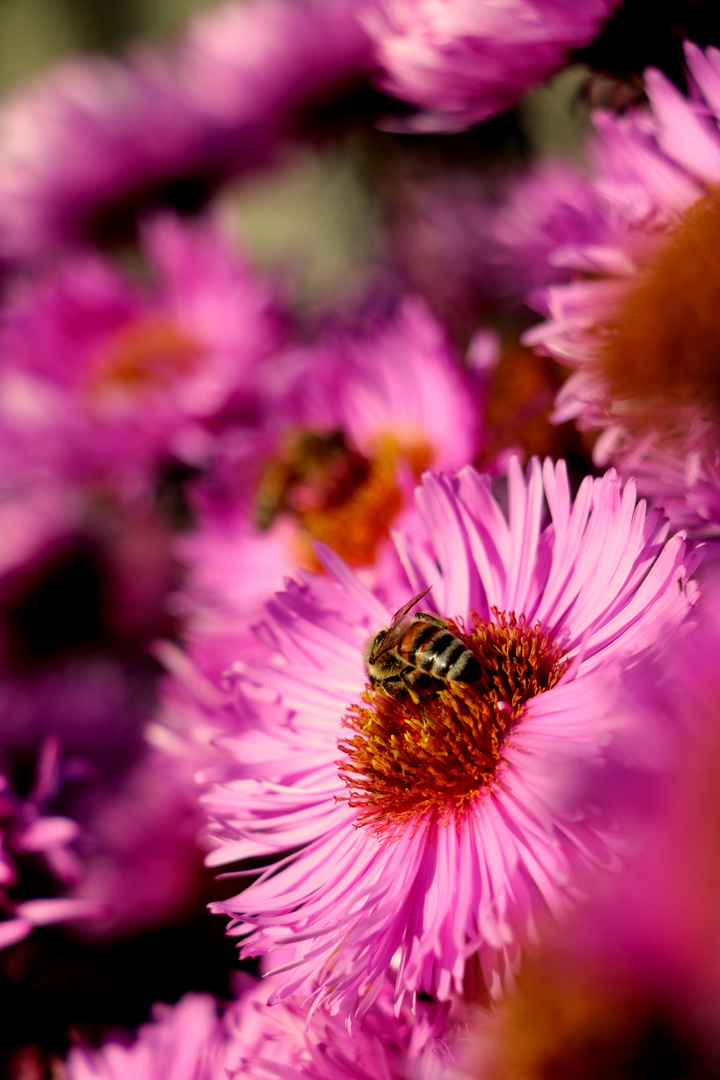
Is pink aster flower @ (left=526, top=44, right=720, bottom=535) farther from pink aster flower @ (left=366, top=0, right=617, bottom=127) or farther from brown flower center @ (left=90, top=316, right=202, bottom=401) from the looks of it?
brown flower center @ (left=90, top=316, right=202, bottom=401)

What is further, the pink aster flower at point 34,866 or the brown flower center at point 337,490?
the brown flower center at point 337,490

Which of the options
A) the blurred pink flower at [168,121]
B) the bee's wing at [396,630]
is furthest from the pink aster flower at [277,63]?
the bee's wing at [396,630]

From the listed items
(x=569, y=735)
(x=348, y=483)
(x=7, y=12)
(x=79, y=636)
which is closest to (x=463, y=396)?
(x=348, y=483)

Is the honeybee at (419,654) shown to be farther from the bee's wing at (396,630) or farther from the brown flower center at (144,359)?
the brown flower center at (144,359)

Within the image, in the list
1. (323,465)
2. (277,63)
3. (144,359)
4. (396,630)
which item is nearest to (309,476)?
(323,465)

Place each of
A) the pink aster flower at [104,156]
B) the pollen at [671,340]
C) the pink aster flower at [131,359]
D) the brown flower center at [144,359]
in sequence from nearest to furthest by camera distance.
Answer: the pollen at [671,340]
the pink aster flower at [131,359]
the brown flower center at [144,359]
the pink aster flower at [104,156]

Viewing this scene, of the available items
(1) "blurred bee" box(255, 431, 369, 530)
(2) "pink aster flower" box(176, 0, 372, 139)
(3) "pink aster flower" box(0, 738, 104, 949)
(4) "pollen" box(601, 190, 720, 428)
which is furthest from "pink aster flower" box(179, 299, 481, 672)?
(2) "pink aster flower" box(176, 0, 372, 139)
